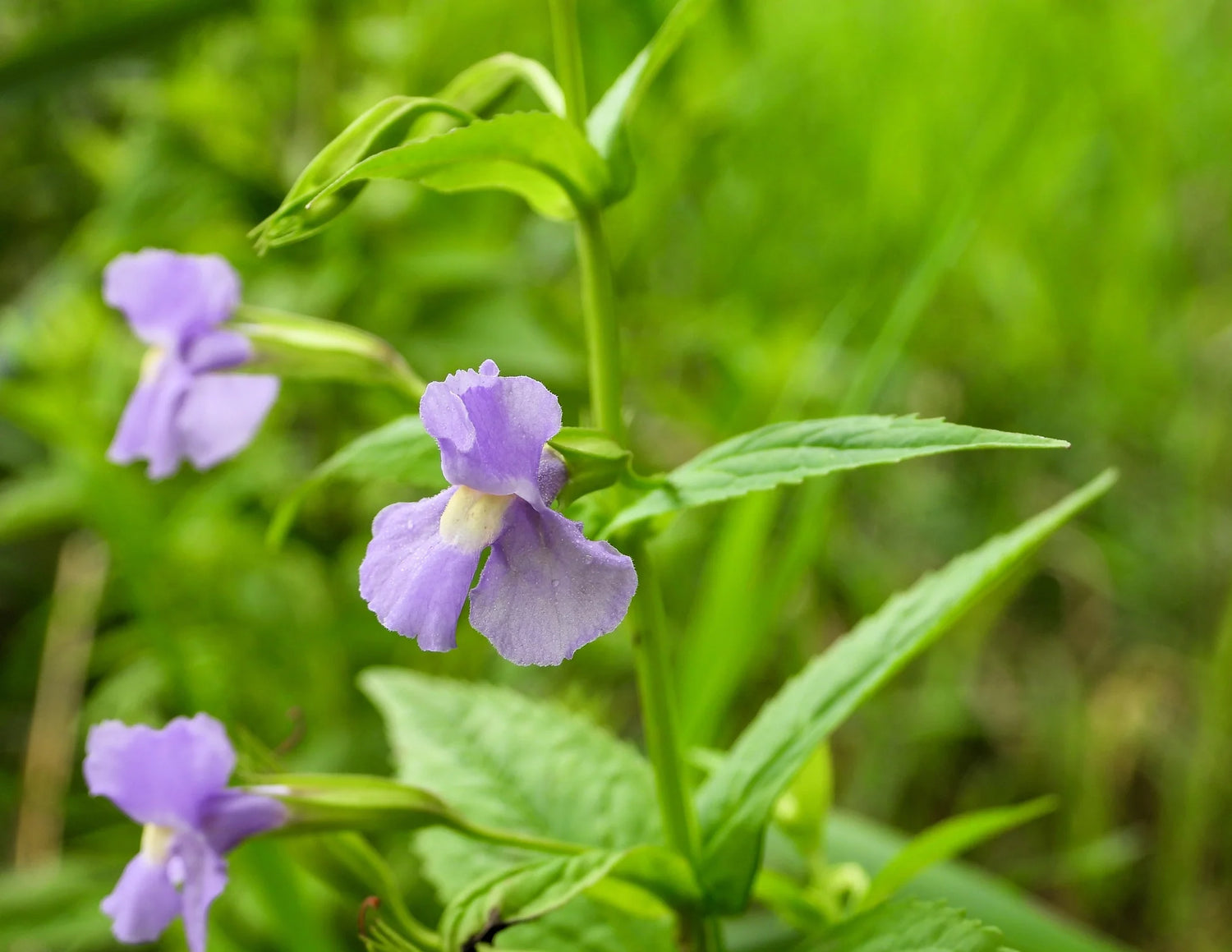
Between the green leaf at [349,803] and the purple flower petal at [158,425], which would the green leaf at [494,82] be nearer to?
the purple flower petal at [158,425]

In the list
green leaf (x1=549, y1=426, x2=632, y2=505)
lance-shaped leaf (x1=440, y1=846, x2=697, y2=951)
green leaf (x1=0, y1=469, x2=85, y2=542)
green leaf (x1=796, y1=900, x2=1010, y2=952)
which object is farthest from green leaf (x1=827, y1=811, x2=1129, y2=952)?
green leaf (x1=0, y1=469, x2=85, y2=542)

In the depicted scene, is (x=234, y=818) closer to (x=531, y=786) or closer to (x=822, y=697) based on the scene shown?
(x=531, y=786)

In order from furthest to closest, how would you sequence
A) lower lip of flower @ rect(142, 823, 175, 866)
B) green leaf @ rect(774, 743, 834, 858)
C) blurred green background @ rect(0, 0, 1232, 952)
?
blurred green background @ rect(0, 0, 1232, 952)
green leaf @ rect(774, 743, 834, 858)
lower lip of flower @ rect(142, 823, 175, 866)

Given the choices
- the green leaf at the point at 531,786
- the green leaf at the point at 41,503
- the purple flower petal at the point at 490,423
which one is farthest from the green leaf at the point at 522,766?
the green leaf at the point at 41,503

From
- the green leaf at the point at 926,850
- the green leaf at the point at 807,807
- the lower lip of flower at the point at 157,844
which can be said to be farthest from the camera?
the green leaf at the point at 807,807

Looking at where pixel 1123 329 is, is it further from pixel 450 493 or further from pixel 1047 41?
pixel 450 493

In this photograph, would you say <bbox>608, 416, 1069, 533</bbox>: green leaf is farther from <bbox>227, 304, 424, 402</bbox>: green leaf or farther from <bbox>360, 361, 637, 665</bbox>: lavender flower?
<bbox>227, 304, 424, 402</bbox>: green leaf

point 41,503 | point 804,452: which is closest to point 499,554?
point 804,452
